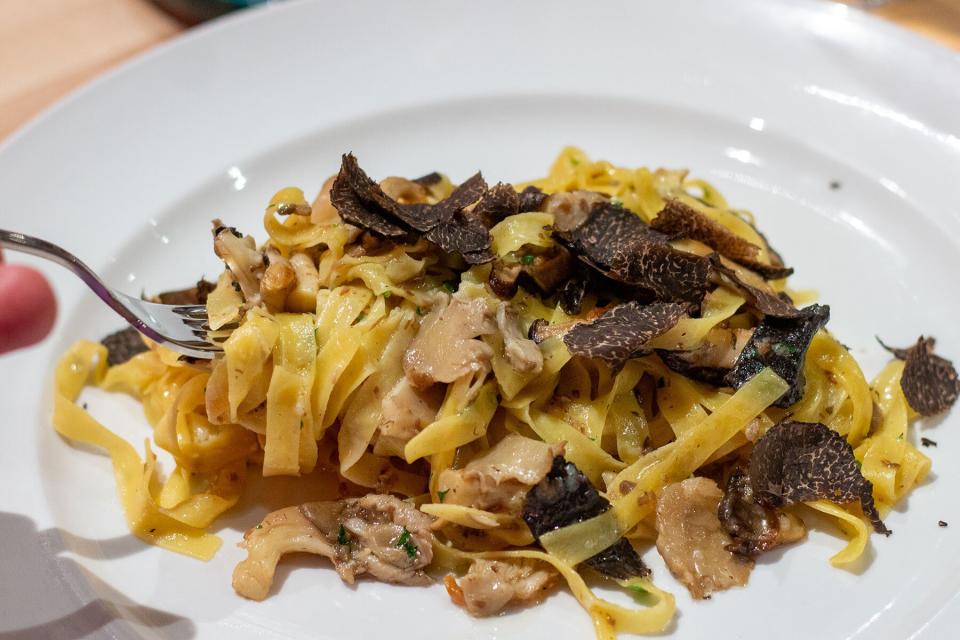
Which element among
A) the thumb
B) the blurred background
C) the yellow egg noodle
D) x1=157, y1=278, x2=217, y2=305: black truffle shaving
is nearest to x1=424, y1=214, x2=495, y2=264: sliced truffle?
the yellow egg noodle

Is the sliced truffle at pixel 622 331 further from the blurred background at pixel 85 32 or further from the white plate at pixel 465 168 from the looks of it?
the blurred background at pixel 85 32

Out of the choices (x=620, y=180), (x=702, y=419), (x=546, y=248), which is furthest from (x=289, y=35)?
(x=702, y=419)

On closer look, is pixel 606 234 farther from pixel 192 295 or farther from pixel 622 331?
pixel 192 295

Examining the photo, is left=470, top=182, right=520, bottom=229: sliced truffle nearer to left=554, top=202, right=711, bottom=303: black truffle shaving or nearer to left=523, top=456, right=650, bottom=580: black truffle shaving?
left=554, top=202, right=711, bottom=303: black truffle shaving

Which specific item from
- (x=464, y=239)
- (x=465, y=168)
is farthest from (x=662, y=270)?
(x=465, y=168)

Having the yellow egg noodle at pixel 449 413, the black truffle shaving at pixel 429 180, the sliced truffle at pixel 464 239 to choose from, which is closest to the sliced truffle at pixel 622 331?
the yellow egg noodle at pixel 449 413
